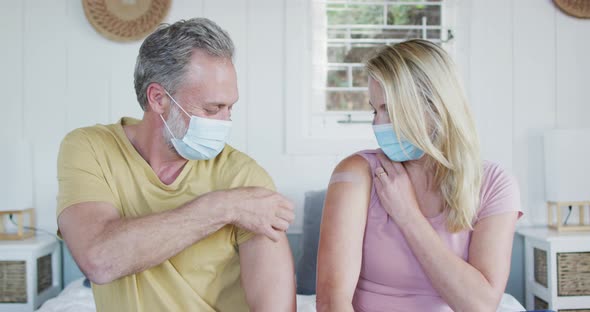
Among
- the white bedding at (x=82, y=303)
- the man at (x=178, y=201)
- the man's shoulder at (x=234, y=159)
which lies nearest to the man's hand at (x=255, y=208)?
the man at (x=178, y=201)

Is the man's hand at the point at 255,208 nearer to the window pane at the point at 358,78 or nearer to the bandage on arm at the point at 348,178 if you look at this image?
the bandage on arm at the point at 348,178

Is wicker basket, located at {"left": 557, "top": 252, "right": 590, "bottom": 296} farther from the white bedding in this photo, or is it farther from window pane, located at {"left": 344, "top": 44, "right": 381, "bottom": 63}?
window pane, located at {"left": 344, "top": 44, "right": 381, "bottom": 63}

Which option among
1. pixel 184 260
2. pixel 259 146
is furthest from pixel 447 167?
pixel 259 146

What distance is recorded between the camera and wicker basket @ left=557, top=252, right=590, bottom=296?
2.29 meters

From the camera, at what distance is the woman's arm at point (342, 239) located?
1301 mm

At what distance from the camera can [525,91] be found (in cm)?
267

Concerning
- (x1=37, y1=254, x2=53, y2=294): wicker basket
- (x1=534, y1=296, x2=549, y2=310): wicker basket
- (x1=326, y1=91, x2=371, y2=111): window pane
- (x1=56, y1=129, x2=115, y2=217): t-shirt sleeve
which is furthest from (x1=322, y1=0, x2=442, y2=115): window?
(x1=56, y1=129, x2=115, y2=217): t-shirt sleeve

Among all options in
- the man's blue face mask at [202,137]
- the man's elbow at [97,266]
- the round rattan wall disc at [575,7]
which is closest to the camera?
the man's elbow at [97,266]

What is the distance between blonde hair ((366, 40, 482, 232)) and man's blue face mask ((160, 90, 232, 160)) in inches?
15.2

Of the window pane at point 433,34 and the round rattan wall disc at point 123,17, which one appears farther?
the window pane at point 433,34

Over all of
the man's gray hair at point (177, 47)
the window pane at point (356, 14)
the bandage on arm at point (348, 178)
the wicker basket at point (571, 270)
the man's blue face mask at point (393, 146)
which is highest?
the window pane at point (356, 14)

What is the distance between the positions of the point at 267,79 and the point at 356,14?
550 millimetres

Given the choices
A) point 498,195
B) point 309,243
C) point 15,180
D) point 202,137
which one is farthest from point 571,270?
point 15,180

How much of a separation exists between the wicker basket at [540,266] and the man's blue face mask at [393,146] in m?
1.29
